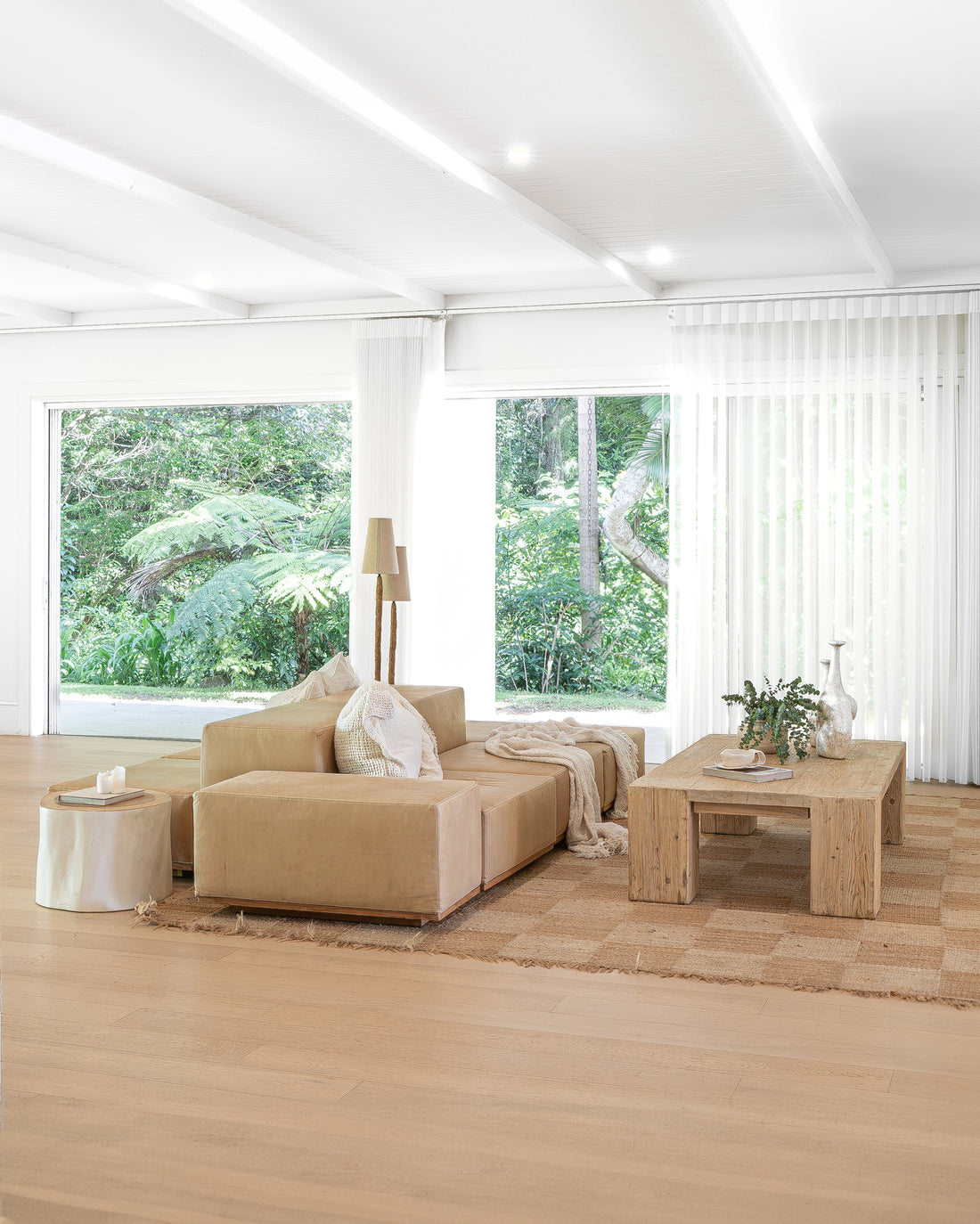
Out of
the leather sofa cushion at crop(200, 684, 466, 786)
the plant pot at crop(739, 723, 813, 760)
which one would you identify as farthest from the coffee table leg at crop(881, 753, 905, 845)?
the leather sofa cushion at crop(200, 684, 466, 786)

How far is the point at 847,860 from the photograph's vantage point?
4293mm

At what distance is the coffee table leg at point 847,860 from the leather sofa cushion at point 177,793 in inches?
86.9

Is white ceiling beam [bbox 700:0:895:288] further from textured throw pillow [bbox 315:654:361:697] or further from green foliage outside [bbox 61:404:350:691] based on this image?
green foliage outside [bbox 61:404:350:691]

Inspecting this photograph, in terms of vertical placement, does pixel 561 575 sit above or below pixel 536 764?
above

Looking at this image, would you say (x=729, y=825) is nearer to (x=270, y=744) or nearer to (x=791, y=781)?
(x=791, y=781)

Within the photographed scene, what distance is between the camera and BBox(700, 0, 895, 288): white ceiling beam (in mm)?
3506

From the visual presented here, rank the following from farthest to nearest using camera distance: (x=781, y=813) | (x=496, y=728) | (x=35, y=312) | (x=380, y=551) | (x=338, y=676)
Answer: (x=35, y=312), (x=380, y=551), (x=496, y=728), (x=338, y=676), (x=781, y=813)

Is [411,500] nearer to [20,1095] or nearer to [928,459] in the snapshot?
[928,459]

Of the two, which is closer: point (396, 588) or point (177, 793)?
point (177, 793)

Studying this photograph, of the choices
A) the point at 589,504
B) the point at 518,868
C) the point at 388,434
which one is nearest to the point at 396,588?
the point at 388,434

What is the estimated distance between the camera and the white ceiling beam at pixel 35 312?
26.6ft

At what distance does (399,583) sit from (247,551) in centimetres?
598

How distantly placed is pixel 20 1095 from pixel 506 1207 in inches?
45.9

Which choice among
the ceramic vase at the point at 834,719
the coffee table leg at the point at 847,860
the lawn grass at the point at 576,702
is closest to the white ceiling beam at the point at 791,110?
the ceramic vase at the point at 834,719
